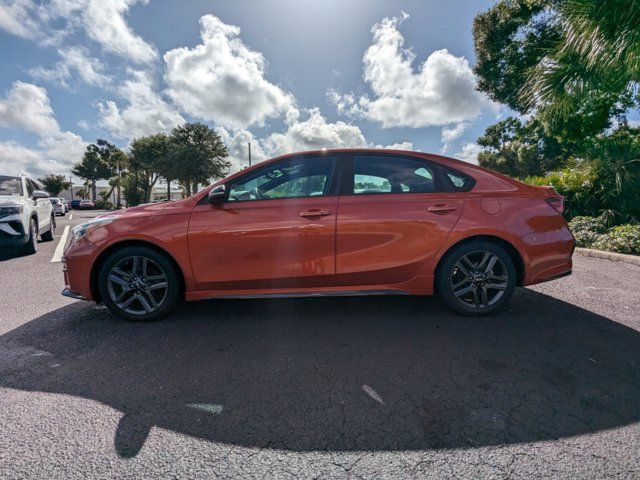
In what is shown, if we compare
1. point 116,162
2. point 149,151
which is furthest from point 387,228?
point 116,162

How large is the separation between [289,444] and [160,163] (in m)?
39.8

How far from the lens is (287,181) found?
3195 mm

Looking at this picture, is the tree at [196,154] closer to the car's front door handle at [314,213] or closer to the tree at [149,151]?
the tree at [149,151]

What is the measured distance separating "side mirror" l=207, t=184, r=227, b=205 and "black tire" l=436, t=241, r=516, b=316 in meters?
2.13

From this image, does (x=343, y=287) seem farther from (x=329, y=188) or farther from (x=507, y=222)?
(x=507, y=222)

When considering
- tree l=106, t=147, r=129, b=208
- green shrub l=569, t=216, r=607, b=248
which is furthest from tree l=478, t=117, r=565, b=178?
tree l=106, t=147, r=129, b=208

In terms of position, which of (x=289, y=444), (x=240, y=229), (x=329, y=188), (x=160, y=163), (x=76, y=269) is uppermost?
(x=160, y=163)

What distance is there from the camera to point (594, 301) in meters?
3.68

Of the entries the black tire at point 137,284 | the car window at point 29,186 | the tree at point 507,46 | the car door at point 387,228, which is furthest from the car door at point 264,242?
the tree at point 507,46

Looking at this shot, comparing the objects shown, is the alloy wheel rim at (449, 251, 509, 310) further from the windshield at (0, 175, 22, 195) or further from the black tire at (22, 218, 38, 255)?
the windshield at (0, 175, 22, 195)

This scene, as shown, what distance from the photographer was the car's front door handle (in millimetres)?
3025

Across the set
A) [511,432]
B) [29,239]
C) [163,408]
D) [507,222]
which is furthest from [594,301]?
[29,239]

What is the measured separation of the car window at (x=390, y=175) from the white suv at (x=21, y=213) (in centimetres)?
670

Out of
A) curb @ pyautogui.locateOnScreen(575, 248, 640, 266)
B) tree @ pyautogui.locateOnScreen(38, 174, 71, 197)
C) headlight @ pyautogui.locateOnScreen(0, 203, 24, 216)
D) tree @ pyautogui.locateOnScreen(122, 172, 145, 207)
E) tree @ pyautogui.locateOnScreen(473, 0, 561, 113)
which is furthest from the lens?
tree @ pyautogui.locateOnScreen(38, 174, 71, 197)
